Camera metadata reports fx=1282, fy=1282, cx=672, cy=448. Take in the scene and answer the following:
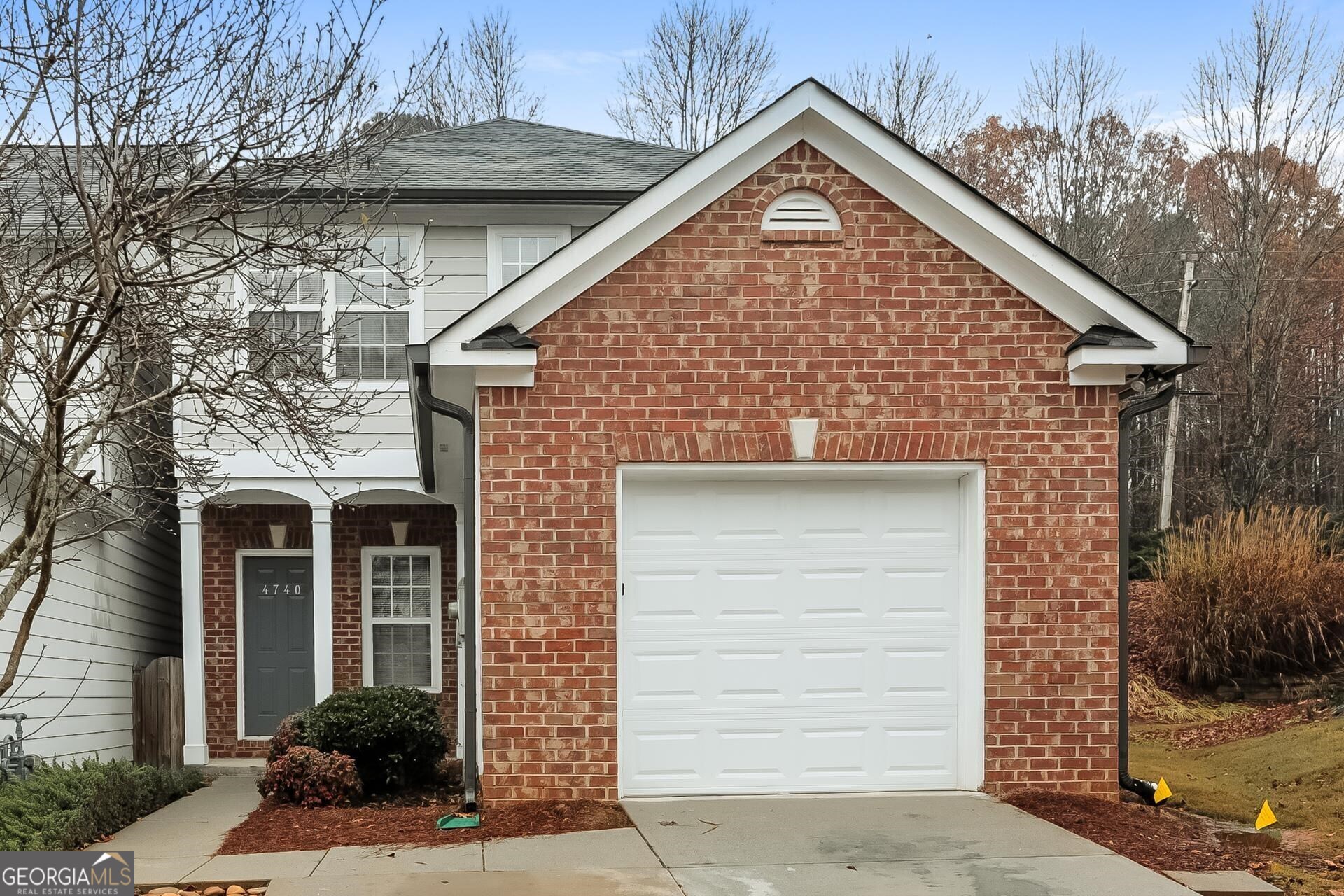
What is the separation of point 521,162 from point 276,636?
639cm

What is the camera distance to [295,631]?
15.4 meters

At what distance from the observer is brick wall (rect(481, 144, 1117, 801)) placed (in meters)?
8.53

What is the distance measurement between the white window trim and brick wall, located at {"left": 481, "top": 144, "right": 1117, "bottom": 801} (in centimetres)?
577

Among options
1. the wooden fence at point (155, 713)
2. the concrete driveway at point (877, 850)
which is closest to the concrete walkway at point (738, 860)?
the concrete driveway at point (877, 850)

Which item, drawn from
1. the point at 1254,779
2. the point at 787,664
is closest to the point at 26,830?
the point at 787,664

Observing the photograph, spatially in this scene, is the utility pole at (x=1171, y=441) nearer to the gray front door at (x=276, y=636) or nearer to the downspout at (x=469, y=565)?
the gray front door at (x=276, y=636)

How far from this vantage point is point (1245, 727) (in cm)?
1398

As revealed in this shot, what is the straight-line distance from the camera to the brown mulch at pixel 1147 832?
7.42 metres

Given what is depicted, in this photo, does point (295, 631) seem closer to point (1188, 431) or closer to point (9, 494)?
point (9, 494)

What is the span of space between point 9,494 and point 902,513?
729 centimetres

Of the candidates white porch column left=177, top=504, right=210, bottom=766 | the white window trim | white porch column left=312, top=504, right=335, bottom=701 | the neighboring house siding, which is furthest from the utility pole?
the neighboring house siding

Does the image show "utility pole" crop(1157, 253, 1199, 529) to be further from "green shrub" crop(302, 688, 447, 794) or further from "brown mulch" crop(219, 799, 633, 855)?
"brown mulch" crop(219, 799, 633, 855)

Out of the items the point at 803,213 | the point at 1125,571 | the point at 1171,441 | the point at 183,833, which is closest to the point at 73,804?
the point at 183,833

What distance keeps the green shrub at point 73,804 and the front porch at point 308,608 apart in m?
4.45
